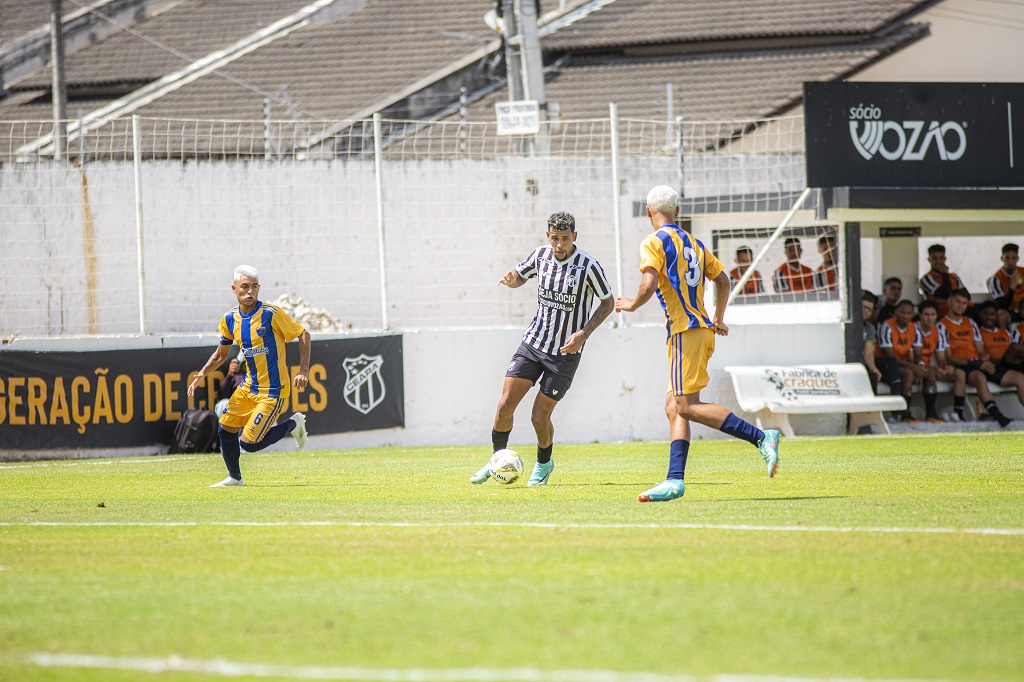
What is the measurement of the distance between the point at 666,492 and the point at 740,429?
699 millimetres

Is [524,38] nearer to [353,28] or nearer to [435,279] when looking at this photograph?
[435,279]

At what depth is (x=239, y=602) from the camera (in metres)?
5.24

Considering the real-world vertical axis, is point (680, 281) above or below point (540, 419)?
above

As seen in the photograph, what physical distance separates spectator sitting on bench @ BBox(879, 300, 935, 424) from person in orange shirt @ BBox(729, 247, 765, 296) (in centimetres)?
191

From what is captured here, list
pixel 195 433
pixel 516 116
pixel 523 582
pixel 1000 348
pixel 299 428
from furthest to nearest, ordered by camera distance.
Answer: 1. pixel 516 116
2. pixel 1000 348
3. pixel 195 433
4. pixel 299 428
5. pixel 523 582

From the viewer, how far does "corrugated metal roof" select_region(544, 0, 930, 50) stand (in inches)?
1153

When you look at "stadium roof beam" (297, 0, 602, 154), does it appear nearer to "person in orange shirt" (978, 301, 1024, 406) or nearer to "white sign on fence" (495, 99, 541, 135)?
"white sign on fence" (495, 99, 541, 135)

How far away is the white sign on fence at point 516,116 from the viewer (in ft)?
59.7

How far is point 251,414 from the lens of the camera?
1091 cm

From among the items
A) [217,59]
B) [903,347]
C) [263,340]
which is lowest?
[903,347]

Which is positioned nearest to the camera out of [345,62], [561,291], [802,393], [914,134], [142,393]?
[561,291]

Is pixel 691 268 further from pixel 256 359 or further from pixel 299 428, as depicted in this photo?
pixel 299 428

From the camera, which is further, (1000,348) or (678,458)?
(1000,348)

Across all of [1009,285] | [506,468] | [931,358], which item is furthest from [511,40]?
[506,468]
